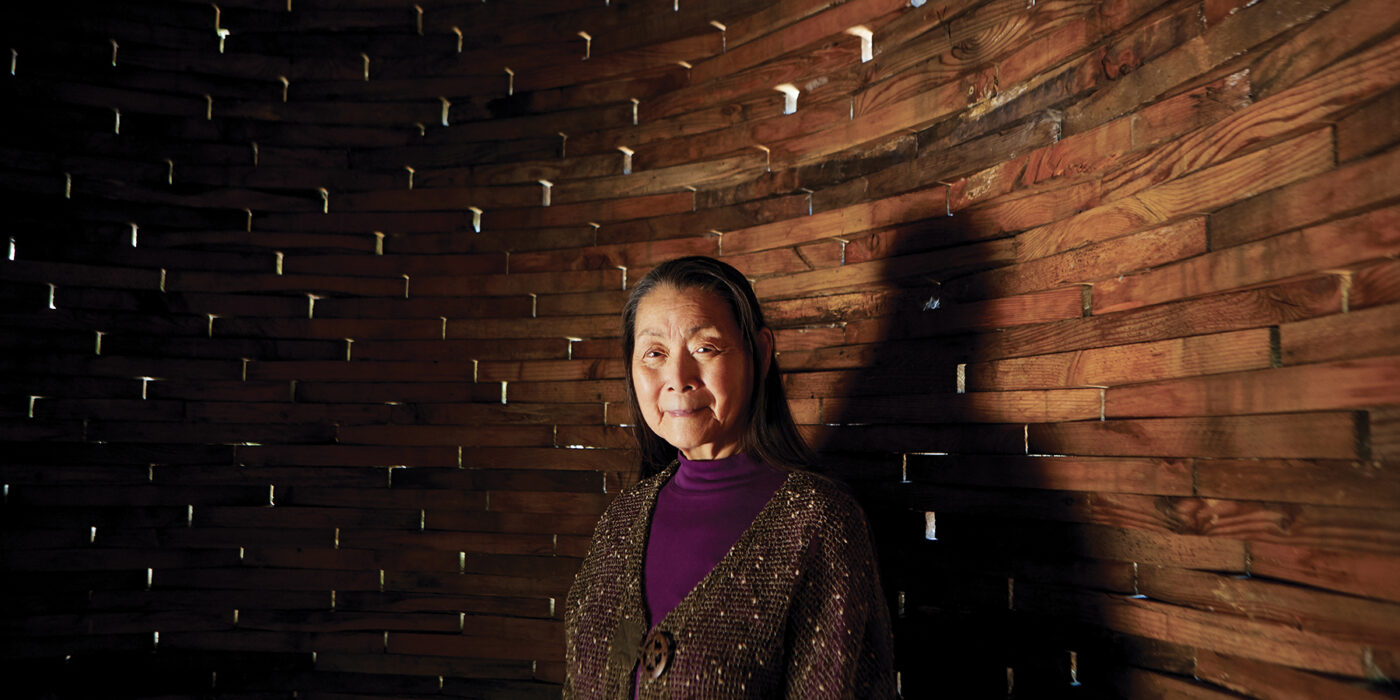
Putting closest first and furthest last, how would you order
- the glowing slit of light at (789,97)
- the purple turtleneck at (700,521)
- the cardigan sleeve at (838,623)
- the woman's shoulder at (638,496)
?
the cardigan sleeve at (838,623) → the purple turtleneck at (700,521) → the woman's shoulder at (638,496) → the glowing slit of light at (789,97)

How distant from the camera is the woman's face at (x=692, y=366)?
6.98ft

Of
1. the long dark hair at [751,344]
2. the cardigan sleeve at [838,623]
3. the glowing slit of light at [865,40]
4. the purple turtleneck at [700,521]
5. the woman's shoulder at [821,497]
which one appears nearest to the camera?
the cardigan sleeve at [838,623]

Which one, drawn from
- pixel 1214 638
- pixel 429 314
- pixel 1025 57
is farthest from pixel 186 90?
pixel 1214 638

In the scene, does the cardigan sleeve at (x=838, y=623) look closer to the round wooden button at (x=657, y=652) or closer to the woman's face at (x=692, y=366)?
the round wooden button at (x=657, y=652)

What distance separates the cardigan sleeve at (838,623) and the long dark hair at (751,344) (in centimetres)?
28

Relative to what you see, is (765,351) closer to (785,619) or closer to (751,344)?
(751,344)

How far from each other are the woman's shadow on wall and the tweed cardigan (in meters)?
0.48

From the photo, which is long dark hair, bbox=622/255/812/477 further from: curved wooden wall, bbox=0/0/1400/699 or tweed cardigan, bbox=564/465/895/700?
curved wooden wall, bbox=0/0/1400/699

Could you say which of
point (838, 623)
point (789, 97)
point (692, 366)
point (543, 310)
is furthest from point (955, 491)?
point (543, 310)

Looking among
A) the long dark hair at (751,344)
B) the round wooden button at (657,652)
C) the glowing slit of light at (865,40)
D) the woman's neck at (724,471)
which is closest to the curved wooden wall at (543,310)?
the glowing slit of light at (865,40)

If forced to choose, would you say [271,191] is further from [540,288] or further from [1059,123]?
[1059,123]

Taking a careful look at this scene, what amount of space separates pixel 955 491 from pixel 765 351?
65 centimetres

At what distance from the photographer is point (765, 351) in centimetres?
224

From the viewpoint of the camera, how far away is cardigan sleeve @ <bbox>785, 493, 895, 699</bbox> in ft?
5.99
